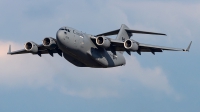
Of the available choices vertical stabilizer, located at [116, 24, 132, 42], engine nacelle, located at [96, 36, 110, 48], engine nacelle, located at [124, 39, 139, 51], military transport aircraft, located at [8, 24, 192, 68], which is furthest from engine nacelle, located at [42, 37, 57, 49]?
vertical stabilizer, located at [116, 24, 132, 42]

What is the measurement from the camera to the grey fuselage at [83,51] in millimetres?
39000

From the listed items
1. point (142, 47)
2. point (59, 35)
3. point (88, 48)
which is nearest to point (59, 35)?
point (59, 35)

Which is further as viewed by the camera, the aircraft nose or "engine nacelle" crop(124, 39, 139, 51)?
"engine nacelle" crop(124, 39, 139, 51)

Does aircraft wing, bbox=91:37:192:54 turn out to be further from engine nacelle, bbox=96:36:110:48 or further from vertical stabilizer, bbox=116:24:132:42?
vertical stabilizer, bbox=116:24:132:42

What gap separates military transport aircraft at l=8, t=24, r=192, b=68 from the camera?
39.3m

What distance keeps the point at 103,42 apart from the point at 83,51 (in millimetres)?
1548

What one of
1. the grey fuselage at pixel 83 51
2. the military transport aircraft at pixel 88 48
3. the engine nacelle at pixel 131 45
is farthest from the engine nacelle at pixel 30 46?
the engine nacelle at pixel 131 45

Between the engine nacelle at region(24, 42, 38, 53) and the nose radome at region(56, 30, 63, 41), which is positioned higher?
the nose radome at region(56, 30, 63, 41)

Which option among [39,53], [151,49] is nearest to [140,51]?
[151,49]

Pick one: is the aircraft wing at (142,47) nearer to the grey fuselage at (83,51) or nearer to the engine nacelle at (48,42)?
the grey fuselage at (83,51)

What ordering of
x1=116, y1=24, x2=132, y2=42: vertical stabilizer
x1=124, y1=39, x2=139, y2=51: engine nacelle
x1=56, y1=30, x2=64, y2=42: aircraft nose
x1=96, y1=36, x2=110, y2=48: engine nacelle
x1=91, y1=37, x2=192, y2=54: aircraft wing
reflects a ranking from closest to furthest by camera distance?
x1=56, y1=30, x2=64, y2=42: aircraft nose, x1=124, y1=39, x2=139, y2=51: engine nacelle, x1=96, y1=36, x2=110, y2=48: engine nacelle, x1=91, y1=37, x2=192, y2=54: aircraft wing, x1=116, y1=24, x2=132, y2=42: vertical stabilizer

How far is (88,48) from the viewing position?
40.8 meters

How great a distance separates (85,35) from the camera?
4112 cm

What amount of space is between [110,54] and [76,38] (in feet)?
14.1
